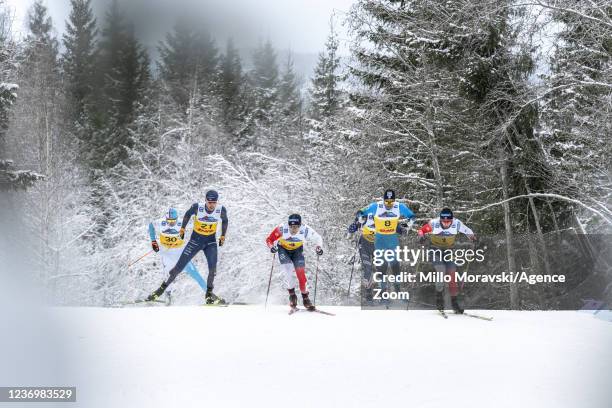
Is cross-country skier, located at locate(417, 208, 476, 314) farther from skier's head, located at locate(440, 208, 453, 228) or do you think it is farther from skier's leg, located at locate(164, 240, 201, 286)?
skier's leg, located at locate(164, 240, 201, 286)

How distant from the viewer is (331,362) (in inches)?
248

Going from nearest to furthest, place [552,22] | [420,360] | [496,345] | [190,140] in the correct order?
[420,360] → [496,345] → [552,22] → [190,140]

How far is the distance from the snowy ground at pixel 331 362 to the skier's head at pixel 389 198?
2.99 meters

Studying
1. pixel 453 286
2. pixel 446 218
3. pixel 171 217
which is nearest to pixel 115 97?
pixel 171 217

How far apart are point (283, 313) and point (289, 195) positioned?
41.8ft

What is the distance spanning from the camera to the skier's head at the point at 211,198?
37.9 ft

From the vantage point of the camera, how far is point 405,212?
1134 cm

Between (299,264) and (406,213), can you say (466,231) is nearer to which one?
(406,213)

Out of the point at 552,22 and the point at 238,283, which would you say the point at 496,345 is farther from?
the point at 238,283

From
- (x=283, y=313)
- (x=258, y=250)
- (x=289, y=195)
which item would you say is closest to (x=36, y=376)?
(x=283, y=313)

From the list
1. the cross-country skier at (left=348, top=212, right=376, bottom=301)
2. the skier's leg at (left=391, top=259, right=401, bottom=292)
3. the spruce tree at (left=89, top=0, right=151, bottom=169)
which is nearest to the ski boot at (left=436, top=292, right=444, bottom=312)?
the skier's leg at (left=391, top=259, right=401, bottom=292)

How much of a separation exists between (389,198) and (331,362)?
5497 mm

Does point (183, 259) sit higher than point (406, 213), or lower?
lower

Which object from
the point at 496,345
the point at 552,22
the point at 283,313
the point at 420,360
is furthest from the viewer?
the point at 552,22
